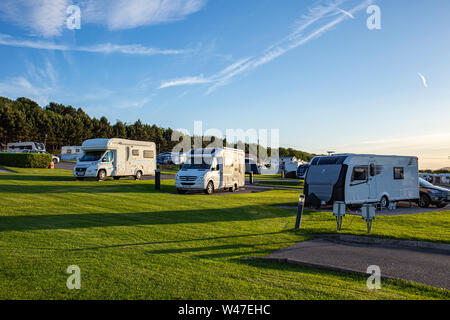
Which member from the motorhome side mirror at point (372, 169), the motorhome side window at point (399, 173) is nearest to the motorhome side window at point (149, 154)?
the motorhome side mirror at point (372, 169)

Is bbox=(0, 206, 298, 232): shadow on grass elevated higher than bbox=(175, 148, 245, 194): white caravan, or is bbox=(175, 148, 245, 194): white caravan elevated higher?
bbox=(175, 148, 245, 194): white caravan

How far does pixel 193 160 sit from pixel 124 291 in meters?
15.7

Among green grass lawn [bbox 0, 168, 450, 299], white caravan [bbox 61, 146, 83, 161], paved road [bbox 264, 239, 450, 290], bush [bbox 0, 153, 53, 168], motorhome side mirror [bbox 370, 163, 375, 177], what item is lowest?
paved road [bbox 264, 239, 450, 290]

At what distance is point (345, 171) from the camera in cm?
1463

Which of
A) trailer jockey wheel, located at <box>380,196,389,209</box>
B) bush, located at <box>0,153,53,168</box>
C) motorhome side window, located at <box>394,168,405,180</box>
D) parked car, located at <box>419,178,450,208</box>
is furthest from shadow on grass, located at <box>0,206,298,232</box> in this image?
bush, located at <box>0,153,53,168</box>

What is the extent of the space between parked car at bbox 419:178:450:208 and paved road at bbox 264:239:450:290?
11.5 m

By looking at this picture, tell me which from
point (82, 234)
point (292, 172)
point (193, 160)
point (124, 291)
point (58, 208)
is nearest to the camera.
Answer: point (124, 291)

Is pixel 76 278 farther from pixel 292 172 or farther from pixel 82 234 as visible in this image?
pixel 292 172

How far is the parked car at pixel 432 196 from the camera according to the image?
17578mm

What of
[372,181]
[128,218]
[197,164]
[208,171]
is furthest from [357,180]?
[128,218]

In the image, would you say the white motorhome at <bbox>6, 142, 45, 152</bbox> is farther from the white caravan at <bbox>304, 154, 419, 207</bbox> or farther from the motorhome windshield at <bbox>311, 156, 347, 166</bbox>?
the white caravan at <bbox>304, 154, 419, 207</bbox>

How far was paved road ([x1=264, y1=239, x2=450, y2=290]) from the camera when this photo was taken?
19.5ft

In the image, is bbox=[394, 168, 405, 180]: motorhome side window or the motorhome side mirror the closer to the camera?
the motorhome side mirror
